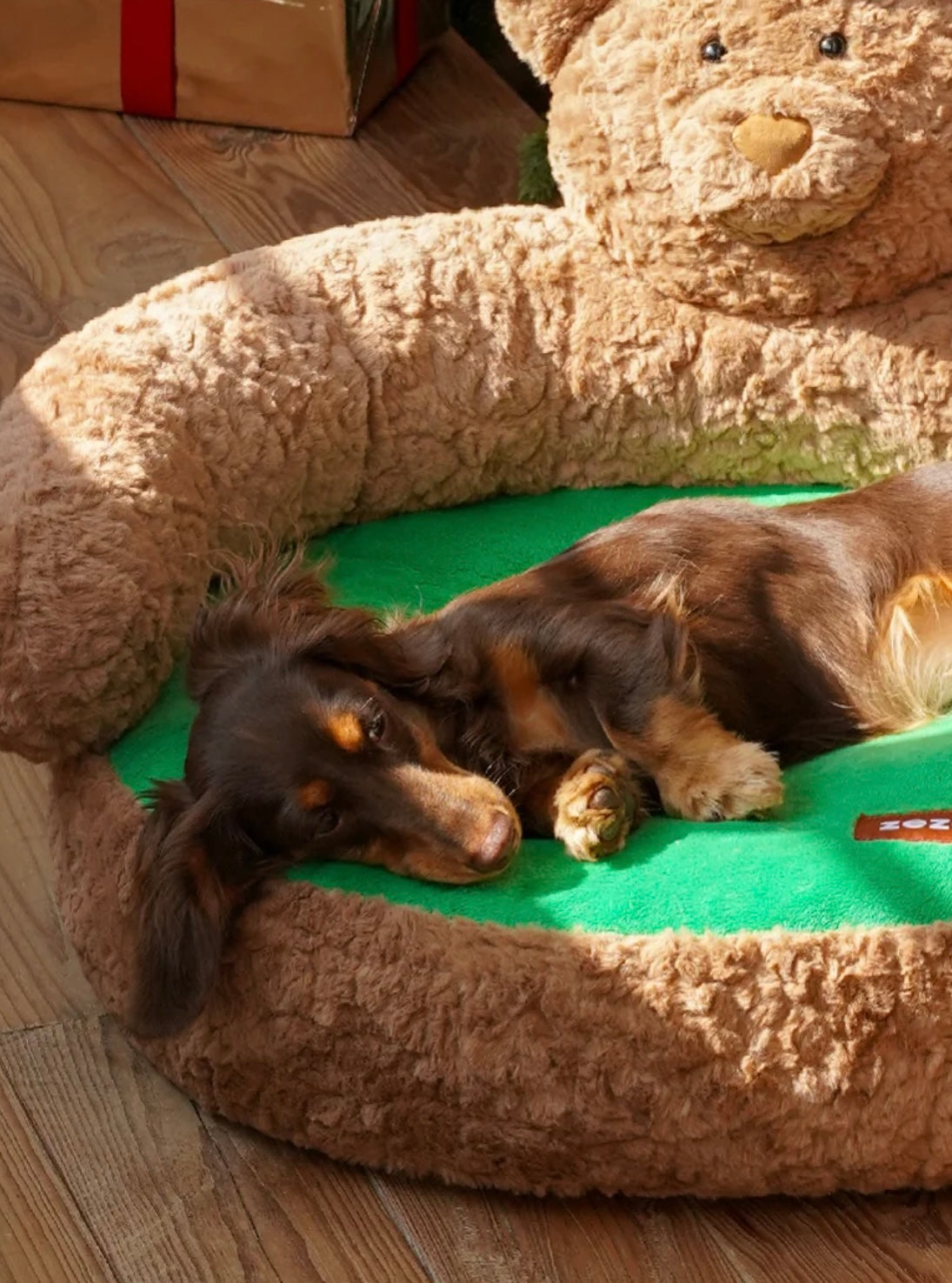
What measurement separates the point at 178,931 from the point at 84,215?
250 cm

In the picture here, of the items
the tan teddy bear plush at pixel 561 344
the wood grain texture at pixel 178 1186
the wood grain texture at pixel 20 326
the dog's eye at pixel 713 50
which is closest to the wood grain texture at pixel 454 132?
the wood grain texture at pixel 20 326

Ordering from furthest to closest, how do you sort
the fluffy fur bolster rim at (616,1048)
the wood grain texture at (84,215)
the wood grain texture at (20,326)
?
the wood grain texture at (84,215)
the wood grain texture at (20,326)
the fluffy fur bolster rim at (616,1048)

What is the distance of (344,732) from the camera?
7.93ft

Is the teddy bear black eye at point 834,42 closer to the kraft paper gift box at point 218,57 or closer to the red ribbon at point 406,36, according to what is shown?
the kraft paper gift box at point 218,57

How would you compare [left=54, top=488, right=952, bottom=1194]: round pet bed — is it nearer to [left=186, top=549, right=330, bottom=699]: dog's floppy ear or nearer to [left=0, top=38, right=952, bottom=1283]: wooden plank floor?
[left=0, top=38, right=952, bottom=1283]: wooden plank floor

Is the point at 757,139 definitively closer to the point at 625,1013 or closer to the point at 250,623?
the point at 250,623

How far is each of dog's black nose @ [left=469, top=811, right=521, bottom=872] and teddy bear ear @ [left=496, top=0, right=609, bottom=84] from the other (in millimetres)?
1442

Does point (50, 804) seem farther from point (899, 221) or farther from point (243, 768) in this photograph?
point (899, 221)

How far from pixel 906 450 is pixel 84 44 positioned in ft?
7.76

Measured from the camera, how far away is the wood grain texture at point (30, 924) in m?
2.70

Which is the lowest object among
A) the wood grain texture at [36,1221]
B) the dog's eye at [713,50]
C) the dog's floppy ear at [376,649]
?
the wood grain texture at [36,1221]

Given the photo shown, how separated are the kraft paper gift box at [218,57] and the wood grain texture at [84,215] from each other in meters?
0.11

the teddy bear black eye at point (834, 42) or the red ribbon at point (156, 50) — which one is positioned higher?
the teddy bear black eye at point (834, 42)

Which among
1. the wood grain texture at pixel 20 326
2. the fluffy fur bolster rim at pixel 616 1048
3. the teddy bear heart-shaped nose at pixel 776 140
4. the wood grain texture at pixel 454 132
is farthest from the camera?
the wood grain texture at pixel 454 132
